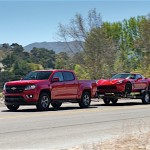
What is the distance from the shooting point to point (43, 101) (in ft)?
65.5

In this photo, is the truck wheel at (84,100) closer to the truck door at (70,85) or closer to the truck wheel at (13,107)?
the truck door at (70,85)

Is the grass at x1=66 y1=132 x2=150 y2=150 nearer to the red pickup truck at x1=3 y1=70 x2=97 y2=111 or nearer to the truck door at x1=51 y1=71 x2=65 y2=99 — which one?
the red pickup truck at x1=3 y1=70 x2=97 y2=111

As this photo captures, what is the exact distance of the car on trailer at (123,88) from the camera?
24.8 metres

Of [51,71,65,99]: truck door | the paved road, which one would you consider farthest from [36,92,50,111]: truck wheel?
the paved road

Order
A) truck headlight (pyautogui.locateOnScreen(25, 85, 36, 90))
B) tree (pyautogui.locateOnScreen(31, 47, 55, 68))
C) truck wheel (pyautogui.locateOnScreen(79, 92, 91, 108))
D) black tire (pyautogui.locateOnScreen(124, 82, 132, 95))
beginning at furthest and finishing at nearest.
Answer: tree (pyautogui.locateOnScreen(31, 47, 55, 68)), black tire (pyautogui.locateOnScreen(124, 82, 132, 95)), truck wheel (pyautogui.locateOnScreen(79, 92, 91, 108)), truck headlight (pyautogui.locateOnScreen(25, 85, 36, 90))

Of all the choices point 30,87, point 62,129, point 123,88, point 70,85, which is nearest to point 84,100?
point 70,85

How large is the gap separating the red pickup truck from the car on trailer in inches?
101

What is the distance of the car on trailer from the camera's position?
81.3 feet

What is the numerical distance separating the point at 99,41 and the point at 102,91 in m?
23.2

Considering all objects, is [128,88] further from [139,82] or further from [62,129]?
[62,129]

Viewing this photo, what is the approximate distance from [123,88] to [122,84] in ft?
0.72

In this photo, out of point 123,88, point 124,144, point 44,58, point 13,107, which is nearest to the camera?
point 124,144

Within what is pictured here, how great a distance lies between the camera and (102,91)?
25.3 metres

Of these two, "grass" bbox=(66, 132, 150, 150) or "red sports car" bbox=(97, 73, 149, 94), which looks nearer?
"grass" bbox=(66, 132, 150, 150)
